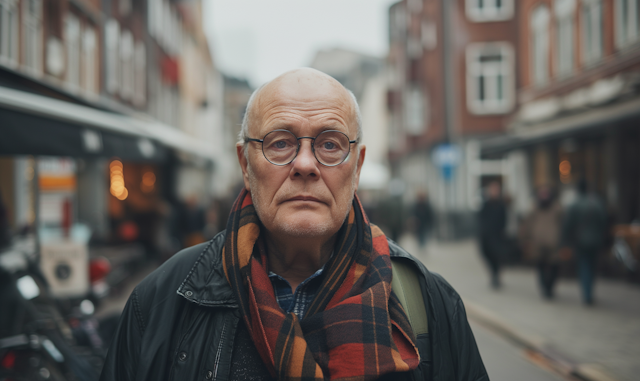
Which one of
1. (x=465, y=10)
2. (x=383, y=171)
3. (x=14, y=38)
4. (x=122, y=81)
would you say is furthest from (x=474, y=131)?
(x=14, y=38)

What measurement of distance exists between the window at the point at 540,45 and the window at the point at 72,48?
12.7 metres

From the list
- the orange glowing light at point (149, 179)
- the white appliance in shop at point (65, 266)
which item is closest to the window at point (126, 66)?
the orange glowing light at point (149, 179)

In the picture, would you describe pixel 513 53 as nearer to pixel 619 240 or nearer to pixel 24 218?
pixel 619 240

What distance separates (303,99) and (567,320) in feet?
21.8

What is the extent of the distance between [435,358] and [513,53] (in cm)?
2032

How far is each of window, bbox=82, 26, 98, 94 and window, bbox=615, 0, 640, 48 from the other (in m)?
12.9

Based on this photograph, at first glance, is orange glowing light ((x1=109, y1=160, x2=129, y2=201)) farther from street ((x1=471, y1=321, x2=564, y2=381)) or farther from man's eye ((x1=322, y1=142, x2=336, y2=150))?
man's eye ((x1=322, y1=142, x2=336, y2=150))

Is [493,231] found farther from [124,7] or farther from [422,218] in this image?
[124,7]

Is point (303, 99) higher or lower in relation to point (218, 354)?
higher

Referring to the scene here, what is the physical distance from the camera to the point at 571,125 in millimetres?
12109

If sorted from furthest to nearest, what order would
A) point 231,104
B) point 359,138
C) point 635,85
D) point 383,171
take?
point 231,104 → point 383,171 → point 635,85 → point 359,138

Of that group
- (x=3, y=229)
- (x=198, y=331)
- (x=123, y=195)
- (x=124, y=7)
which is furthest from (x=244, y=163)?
(x=124, y=7)

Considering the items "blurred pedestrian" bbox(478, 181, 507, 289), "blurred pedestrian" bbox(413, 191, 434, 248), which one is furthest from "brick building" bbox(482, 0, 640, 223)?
"blurred pedestrian" bbox(413, 191, 434, 248)

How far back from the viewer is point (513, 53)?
19859mm
